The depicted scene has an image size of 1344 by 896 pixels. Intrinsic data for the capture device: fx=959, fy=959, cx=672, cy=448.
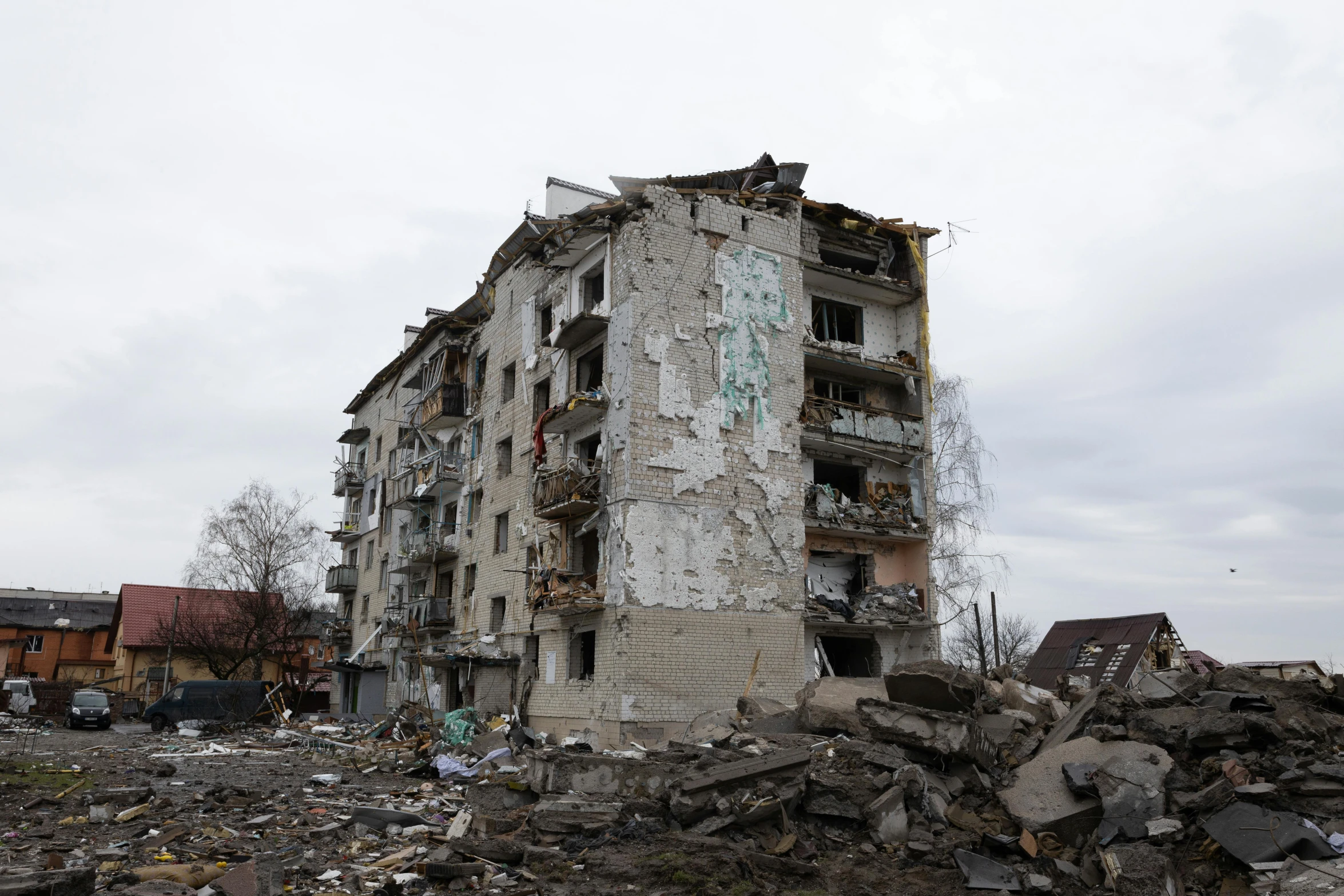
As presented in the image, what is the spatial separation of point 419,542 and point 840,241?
17.6 m

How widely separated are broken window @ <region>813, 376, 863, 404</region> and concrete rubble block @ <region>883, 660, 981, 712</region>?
1283 centimetres

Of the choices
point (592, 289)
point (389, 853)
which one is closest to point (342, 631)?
point (592, 289)

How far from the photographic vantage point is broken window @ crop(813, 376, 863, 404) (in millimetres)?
26484

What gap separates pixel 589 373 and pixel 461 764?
36.6ft

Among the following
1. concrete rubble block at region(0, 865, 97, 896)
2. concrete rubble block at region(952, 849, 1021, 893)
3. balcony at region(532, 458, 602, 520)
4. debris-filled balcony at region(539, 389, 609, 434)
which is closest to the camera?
concrete rubble block at region(0, 865, 97, 896)

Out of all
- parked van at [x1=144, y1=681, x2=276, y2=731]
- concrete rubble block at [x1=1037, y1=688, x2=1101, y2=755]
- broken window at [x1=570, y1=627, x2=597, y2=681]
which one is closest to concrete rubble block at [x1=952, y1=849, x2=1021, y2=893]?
concrete rubble block at [x1=1037, y1=688, x2=1101, y2=755]

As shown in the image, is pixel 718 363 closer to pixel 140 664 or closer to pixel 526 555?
pixel 526 555

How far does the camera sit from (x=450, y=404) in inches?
1259

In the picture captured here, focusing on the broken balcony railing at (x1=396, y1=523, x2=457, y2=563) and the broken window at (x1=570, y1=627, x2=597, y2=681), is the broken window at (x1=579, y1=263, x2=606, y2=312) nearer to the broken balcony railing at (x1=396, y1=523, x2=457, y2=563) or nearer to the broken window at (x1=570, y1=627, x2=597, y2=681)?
the broken window at (x1=570, y1=627, x2=597, y2=681)

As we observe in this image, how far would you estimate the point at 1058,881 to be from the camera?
9992 millimetres

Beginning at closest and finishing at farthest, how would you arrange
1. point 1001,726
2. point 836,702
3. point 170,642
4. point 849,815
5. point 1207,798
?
point 1207,798
point 849,815
point 1001,726
point 836,702
point 170,642

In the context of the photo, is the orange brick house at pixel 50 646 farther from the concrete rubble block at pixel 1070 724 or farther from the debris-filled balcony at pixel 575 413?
the concrete rubble block at pixel 1070 724

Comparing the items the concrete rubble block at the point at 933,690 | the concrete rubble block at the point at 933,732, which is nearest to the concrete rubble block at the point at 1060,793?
the concrete rubble block at the point at 933,732

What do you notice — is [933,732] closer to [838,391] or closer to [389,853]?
[389,853]
